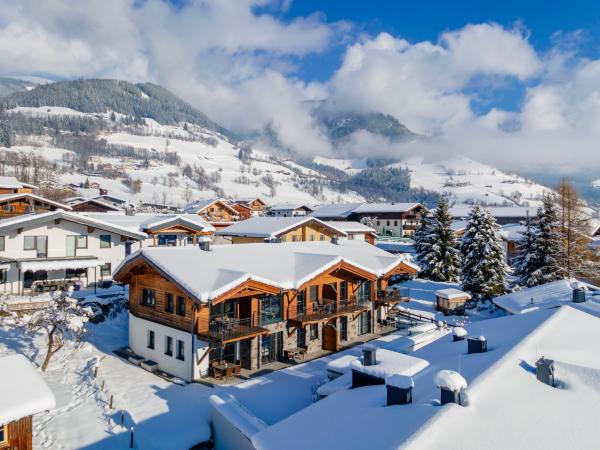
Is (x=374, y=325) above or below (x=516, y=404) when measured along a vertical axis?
below

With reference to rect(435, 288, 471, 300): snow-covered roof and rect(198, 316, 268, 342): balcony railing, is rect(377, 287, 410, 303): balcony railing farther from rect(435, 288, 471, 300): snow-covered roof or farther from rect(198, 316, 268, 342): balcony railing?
rect(198, 316, 268, 342): balcony railing

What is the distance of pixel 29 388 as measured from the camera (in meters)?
Result: 11.3

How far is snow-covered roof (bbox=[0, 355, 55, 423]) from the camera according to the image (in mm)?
10539

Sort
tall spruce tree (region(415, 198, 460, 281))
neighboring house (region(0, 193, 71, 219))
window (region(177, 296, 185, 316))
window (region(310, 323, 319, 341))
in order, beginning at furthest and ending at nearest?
tall spruce tree (region(415, 198, 460, 281))
neighboring house (region(0, 193, 71, 219))
window (region(310, 323, 319, 341))
window (region(177, 296, 185, 316))

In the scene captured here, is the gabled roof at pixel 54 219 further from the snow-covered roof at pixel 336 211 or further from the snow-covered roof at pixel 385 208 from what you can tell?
the snow-covered roof at pixel 385 208

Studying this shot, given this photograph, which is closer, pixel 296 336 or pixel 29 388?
pixel 29 388

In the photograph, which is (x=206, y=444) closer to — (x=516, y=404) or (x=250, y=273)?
(x=250, y=273)

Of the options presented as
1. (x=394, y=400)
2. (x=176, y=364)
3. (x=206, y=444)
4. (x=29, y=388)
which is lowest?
(x=206, y=444)

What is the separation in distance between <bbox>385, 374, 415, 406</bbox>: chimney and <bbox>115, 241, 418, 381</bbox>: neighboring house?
12023mm

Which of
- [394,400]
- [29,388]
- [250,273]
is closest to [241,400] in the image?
[250,273]

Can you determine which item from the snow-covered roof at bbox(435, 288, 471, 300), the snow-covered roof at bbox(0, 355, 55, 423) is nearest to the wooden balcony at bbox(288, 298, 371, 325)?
the snow-covered roof at bbox(435, 288, 471, 300)

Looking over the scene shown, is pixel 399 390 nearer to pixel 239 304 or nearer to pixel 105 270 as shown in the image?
pixel 239 304

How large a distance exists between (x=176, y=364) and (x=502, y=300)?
1829 cm

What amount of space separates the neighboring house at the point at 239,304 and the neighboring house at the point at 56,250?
8.34 metres
